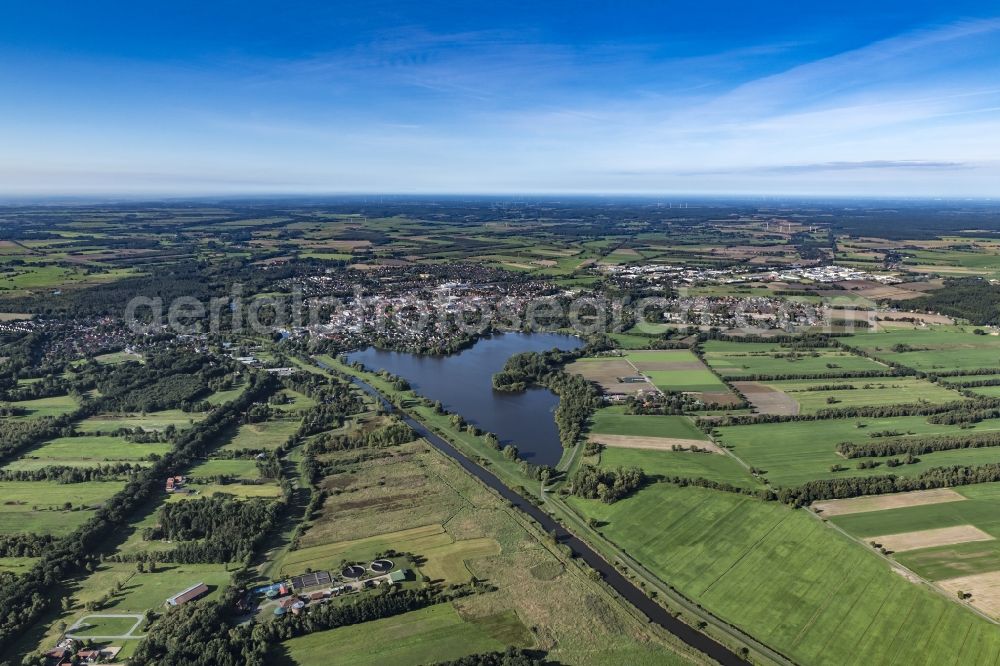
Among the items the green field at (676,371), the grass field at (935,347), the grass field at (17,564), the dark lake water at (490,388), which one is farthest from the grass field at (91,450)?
the grass field at (935,347)

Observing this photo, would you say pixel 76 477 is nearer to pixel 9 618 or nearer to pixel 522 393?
pixel 9 618

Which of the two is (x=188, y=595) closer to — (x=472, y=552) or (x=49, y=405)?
(x=472, y=552)

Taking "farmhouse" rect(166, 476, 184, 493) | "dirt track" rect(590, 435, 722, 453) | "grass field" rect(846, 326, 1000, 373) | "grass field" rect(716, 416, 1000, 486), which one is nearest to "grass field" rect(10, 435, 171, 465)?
"farmhouse" rect(166, 476, 184, 493)

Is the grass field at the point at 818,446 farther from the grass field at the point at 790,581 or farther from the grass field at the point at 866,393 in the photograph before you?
the grass field at the point at 790,581

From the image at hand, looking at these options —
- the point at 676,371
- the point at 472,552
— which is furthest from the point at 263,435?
the point at 676,371

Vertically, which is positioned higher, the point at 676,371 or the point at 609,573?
the point at 676,371

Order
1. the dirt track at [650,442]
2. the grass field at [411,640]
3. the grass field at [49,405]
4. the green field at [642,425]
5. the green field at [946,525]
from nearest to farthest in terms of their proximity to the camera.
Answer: the grass field at [411,640]
the green field at [946,525]
the dirt track at [650,442]
the green field at [642,425]
the grass field at [49,405]

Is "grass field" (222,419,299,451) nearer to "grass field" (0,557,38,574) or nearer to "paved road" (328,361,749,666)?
"paved road" (328,361,749,666)
